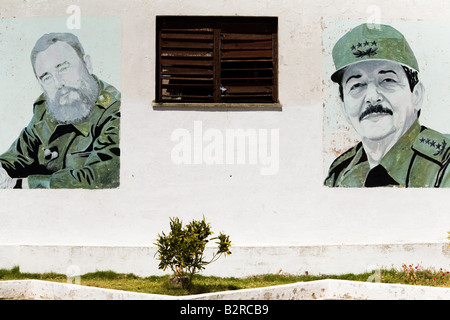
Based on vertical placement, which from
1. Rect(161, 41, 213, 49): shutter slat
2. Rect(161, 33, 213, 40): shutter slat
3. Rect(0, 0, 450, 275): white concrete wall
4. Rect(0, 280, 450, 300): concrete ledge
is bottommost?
Rect(0, 280, 450, 300): concrete ledge

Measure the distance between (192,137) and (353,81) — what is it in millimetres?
3266

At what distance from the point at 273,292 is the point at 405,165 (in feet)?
12.8

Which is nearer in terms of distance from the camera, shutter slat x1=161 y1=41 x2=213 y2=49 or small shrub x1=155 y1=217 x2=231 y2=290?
small shrub x1=155 y1=217 x2=231 y2=290

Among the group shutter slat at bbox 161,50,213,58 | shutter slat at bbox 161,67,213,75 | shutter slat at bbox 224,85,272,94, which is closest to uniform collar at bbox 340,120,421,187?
shutter slat at bbox 224,85,272,94

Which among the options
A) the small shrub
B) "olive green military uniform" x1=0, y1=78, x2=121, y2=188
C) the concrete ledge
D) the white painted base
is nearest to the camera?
the concrete ledge

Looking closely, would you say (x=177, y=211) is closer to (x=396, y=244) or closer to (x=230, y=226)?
(x=230, y=226)

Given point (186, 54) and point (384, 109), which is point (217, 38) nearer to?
point (186, 54)

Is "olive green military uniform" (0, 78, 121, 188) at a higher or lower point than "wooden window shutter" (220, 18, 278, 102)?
lower

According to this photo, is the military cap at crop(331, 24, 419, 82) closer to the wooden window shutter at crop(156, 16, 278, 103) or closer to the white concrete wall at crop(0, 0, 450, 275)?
the white concrete wall at crop(0, 0, 450, 275)

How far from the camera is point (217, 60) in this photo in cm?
1285

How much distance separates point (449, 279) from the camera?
38.3 ft

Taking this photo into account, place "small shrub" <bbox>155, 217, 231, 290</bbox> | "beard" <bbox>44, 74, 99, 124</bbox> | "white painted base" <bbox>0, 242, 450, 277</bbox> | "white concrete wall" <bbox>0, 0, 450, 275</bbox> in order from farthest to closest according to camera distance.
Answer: "beard" <bbox>44, 74, 99, 124</bbox>
"white concrete wall" <bbox>0, 0, 450, 275</bbox>
"white painted base" <bbox>0, 242, 450, 277</bbox>
"small shrub" <bbox>155, 217, 231, 290</bbox>

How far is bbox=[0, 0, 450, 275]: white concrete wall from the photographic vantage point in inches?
488

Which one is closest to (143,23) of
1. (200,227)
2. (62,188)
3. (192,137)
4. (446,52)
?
(192,137)
